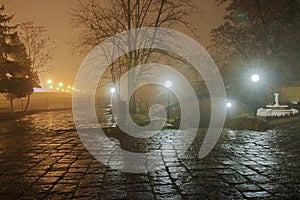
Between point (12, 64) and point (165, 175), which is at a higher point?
point (12, 64)

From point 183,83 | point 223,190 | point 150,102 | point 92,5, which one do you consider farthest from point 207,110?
point 223,190

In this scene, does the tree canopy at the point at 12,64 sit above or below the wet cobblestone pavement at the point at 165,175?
above

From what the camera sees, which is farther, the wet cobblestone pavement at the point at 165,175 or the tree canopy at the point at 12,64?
the tree canopy at the point at 12,64

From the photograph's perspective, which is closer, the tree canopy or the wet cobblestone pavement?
the wet cobblestone pavement

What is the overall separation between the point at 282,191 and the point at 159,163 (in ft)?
7.93

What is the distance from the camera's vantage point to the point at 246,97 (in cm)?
2016

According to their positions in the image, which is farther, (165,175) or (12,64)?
(12,64)

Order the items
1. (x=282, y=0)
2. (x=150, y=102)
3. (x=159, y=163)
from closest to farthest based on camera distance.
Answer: (x=159, y=163), (x=282, y=0), (x=150, y=102)

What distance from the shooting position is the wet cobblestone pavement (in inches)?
145

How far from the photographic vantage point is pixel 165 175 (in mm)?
4488

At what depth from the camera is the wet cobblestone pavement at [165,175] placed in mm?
3674

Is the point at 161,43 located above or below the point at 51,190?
above

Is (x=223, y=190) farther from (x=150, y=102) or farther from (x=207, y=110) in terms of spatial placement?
(x=150, y=102)

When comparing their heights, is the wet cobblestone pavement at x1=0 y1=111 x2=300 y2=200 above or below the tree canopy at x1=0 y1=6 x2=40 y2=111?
below
